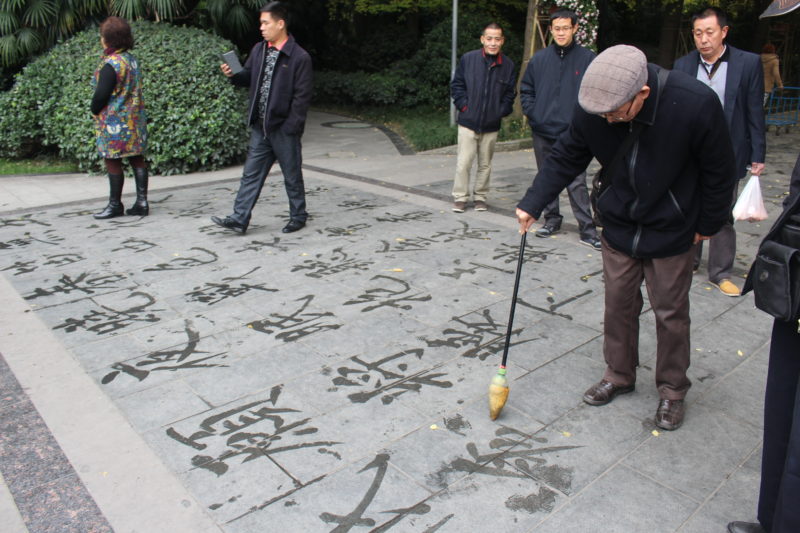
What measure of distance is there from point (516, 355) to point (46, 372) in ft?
8.24

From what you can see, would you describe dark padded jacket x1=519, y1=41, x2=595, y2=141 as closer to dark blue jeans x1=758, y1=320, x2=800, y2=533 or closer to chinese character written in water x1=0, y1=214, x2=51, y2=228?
dark blue jeans x1=758, y1=320, x2=800, y2=533

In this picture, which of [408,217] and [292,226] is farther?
[408,217]

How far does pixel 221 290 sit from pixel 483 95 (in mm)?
3173

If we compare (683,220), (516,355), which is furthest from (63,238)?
(683,220)

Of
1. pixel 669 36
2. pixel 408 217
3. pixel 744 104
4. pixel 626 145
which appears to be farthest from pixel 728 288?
pixel 669 36

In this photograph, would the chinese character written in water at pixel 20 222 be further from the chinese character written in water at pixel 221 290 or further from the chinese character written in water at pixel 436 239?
the chinese character written in water at pixel 436 239

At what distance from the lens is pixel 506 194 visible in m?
7.77

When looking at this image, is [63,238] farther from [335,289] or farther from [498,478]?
[498,478]

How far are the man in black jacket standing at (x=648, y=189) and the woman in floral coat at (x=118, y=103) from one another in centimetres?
460

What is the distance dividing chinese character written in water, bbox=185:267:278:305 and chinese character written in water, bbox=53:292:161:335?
1.06 ft

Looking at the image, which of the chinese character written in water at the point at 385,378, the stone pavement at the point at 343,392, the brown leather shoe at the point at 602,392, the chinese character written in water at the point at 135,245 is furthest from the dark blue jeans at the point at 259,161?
the brown leather shoe at the point at 602,392

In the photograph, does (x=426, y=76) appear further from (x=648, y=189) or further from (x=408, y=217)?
(x=648, y=189)

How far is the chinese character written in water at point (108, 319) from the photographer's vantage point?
4.14m

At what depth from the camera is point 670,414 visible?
3.04 metres
